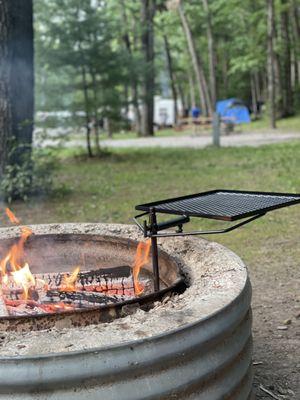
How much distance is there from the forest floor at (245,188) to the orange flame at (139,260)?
2.79 ft

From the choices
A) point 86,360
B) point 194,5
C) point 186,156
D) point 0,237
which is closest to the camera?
point 86,360

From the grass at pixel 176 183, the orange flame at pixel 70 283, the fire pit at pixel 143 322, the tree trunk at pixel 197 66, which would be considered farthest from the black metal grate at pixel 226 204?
the tree trunk at pixel 197 66

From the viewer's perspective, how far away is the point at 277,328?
4031mm

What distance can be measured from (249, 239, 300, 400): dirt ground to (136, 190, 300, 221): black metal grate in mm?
1042

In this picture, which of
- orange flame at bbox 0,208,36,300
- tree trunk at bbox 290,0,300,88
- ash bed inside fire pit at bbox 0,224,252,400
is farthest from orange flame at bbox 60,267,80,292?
tree trunk at bbox 290,0,300,88

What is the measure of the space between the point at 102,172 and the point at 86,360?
1048cm

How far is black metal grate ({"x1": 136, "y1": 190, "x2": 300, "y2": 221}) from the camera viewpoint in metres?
2.36

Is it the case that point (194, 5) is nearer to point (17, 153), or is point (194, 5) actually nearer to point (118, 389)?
A: point (17, 153)

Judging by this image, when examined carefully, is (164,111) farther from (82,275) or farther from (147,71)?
(82,275)

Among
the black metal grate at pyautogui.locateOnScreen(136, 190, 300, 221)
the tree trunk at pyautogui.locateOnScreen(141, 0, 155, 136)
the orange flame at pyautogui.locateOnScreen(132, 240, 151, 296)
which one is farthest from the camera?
the tree trunk at pyautogui.locateOnScreen(141, 0, 155, 136)

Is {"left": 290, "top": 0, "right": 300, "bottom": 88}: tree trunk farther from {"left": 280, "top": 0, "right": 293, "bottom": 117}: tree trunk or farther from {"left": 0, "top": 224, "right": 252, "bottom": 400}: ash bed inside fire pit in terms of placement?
{"left": 0, "top": 224, "right": 252, "bottom": 400}: ash bed inside fire pit

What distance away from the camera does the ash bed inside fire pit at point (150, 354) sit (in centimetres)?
183

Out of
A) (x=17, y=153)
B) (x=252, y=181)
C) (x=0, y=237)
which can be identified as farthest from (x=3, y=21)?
(x=0, y=237)

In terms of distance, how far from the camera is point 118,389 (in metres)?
1.89
